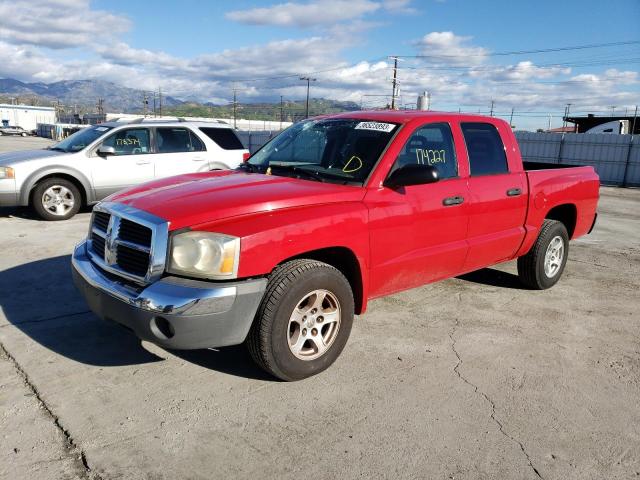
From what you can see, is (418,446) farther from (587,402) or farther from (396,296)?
(396,296)

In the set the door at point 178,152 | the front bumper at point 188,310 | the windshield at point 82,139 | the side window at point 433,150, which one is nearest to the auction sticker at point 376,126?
the side window at point 433,150

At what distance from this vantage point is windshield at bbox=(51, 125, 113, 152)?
8966 millimetres

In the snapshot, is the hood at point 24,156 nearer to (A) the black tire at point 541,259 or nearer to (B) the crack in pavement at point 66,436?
(B) the crack in pavement at point 66,436

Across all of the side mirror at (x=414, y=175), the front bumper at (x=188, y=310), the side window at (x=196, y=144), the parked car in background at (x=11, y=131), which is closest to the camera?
the front bumper at (x=188, y=310)

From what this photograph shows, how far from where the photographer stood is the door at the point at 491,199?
4566mm

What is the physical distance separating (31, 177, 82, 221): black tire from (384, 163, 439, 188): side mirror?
6.71 metres

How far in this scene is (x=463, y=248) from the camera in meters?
4.48

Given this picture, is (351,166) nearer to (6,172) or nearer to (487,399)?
(487,399)

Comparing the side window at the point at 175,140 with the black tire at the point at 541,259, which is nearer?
the black tire at the point at 541,259

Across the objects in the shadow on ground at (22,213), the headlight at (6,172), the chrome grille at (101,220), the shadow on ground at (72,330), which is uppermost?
the chrome grille at (101,220)

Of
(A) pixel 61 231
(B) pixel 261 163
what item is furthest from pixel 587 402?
(A) pixel 61 231

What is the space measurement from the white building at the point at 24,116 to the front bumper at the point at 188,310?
9988cm

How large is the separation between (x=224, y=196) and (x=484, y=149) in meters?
2.60

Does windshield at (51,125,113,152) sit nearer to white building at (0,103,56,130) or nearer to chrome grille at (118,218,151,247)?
chrome grille at (118,218,151,247)
